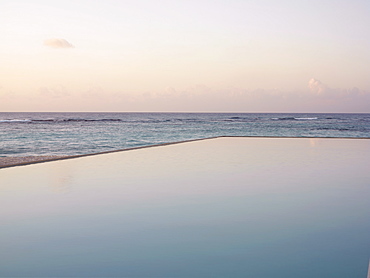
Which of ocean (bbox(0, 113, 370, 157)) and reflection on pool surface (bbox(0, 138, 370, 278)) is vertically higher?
reflection on pool surface (bbox(0, 138, 370, 278))

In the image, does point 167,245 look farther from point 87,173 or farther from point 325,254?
point 87,173

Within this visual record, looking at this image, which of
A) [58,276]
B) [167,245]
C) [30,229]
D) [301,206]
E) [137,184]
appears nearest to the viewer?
[58,276]

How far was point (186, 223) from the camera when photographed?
13.8ft

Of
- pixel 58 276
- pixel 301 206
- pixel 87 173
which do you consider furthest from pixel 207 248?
pixel 87 173

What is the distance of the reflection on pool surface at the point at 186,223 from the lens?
3.05 metres

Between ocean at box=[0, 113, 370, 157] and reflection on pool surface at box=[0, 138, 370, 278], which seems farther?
ocean at box=[0, 113, 370, 157]

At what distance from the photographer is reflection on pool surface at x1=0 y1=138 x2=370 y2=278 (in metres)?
3.05

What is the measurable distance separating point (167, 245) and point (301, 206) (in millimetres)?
2236

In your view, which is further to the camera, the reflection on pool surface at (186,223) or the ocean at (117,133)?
the ocean at (117,133)

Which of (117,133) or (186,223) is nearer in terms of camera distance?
(186,223)

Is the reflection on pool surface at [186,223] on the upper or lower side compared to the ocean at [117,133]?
upper

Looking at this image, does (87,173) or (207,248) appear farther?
(87,173)

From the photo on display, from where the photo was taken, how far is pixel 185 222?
13.9 ft

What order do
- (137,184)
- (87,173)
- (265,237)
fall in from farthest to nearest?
(87,173)
(137,184)
(265,237)
